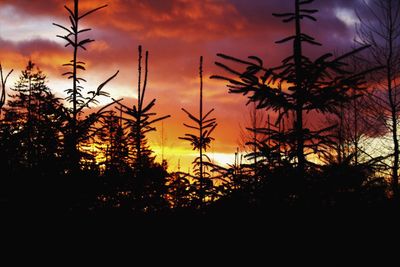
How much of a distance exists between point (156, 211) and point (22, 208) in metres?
4.19

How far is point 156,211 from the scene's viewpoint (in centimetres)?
1025

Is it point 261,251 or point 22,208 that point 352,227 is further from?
point 22,208

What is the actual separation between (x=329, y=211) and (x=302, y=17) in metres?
3.44

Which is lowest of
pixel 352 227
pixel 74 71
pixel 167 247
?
pixel 167 247

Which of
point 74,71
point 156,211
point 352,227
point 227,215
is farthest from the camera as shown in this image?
point 74,71

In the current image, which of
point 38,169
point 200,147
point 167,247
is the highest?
point 200,147

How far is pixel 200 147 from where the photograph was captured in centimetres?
1745

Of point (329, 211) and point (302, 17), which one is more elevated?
point (302, 17)

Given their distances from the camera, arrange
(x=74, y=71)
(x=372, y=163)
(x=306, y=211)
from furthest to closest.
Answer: (x=74, y=71)
(x=306, y=211)
(x=372, y=163)

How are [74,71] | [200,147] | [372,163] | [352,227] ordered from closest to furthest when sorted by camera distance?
[372,163]
[352,227]
[74,71]
[200,147]

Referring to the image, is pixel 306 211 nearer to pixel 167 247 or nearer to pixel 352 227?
pixel 352 227

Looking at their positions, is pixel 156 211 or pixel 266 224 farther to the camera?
pixel 156 211

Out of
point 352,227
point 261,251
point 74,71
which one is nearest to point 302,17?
point 352,227

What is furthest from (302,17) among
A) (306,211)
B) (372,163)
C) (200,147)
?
(200,147)
